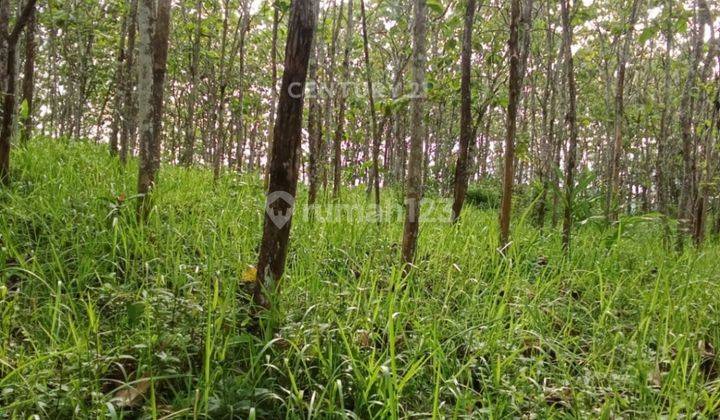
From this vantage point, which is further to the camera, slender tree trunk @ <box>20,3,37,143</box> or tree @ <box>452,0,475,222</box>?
slender tree trunk @ <box>20,3,37,143</box>

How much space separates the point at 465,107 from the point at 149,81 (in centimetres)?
262

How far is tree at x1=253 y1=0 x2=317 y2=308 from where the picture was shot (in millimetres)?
2117

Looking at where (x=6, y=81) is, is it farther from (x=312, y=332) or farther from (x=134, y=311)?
(x=312, y=332)

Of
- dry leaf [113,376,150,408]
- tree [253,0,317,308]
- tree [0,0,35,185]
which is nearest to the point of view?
dry leaf [113,376,150,408]

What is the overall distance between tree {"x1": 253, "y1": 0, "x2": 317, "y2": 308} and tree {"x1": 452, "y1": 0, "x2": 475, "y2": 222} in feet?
7.08

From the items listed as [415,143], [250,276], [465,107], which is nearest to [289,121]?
[250,276]

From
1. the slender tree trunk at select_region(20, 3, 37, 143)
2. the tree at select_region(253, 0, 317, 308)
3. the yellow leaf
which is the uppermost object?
the slender tree trunk at select_region(20, 3, 37, 143)

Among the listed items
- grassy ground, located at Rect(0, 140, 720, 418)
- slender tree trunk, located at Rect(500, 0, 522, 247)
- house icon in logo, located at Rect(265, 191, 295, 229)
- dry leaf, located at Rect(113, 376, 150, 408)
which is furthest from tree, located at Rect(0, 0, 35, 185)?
slender tree trunk, located at Rect(500, 0, 522, 247)

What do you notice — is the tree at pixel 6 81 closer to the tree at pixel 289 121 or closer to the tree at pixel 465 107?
the tree at pixel 289 121

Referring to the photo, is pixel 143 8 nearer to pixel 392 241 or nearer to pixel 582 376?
pixel 392 241

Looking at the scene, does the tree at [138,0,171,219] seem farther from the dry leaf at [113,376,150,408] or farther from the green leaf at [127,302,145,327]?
the dry leaf at [113,376,150,408]

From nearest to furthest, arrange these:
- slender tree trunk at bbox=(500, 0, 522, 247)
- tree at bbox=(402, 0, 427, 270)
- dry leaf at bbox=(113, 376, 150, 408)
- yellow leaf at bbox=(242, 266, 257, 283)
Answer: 1. dry leaf at bbox=(113, 376, 150, 408)
2. yellow leaf at bbox=(242, 266, 257, 283)
3. tree at bbox=(402, 0, 427, 270)
4. slender tree trunk at bbox=(500, 0, 522, 247)

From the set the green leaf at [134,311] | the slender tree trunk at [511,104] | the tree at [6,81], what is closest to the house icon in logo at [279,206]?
the green leaf at [134,311]

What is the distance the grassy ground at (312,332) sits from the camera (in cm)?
192
